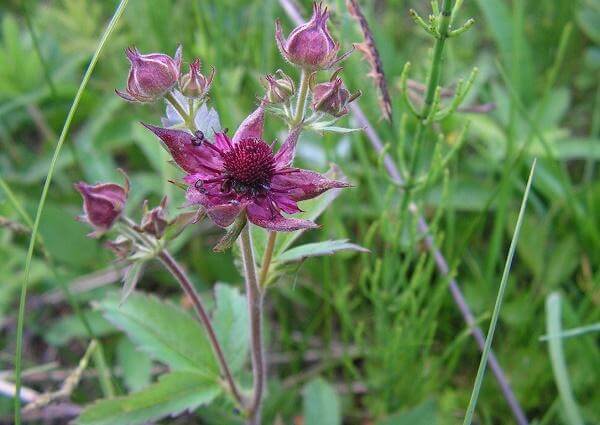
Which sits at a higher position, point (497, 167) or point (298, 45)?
point (298, 45)

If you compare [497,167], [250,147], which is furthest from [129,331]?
[497,167]

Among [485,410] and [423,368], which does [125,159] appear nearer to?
[423,368]

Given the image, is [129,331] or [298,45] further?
[129,331]

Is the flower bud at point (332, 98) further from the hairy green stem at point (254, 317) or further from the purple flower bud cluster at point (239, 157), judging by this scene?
the hairy green stem at point (254, 317)

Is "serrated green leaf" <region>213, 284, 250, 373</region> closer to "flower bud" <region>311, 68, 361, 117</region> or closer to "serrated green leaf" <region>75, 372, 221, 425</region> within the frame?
"serrated green leaf" <region>75, 372, 221, 425</region>

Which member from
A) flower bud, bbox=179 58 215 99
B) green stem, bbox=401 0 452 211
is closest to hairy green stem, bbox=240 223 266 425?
flower bud, bbox=179 58 215 99

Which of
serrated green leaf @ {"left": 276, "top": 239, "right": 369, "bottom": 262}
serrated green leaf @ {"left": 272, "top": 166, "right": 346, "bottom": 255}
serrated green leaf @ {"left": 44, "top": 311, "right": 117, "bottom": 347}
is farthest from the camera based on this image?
serrated green leaf @ {"left": 44, "top": 311, "right": 117, "bottom": 347}
